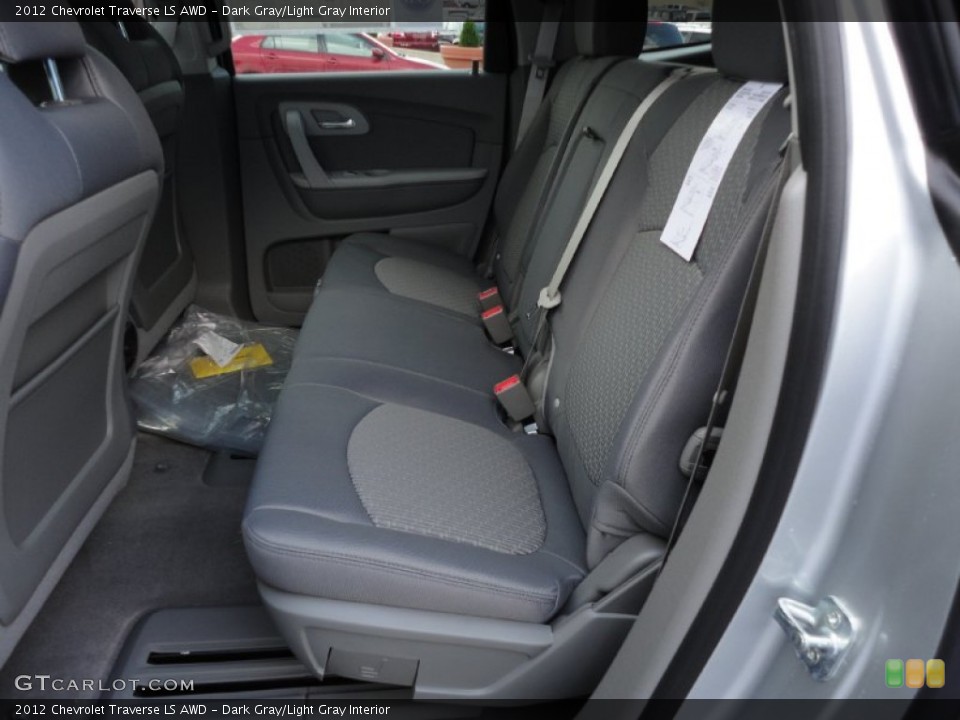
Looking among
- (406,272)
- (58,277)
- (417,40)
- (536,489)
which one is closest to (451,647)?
(536,489)

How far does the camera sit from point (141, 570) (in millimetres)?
1405

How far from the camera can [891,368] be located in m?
0.60

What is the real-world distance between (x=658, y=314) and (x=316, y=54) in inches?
62.6

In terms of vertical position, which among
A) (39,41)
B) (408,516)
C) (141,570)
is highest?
(39,41)

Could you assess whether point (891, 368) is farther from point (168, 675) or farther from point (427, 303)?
point (427, 303)

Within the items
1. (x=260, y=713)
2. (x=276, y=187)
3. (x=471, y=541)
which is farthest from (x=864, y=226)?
(x=276, y=187)

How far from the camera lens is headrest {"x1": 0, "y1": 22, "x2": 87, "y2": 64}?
873 mm

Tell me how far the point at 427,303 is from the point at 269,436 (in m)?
0.74

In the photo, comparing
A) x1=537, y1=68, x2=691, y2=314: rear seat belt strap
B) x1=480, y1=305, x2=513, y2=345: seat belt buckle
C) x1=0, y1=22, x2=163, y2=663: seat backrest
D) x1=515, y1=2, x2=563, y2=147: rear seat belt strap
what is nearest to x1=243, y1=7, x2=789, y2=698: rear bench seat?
x1=537, y1=68, x2=691, y2=314: rear seat belt strap

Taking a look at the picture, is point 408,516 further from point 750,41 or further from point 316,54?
point 316,54

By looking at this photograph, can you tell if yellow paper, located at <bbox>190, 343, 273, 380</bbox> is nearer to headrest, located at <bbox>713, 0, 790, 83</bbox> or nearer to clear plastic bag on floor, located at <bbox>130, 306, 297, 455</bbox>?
clear plastic bag on floor, located at <bbox>130, 306, 297, 455</bbox>

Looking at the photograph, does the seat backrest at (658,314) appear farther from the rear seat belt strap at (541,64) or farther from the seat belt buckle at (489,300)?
the rear seat belt strap at (541,64)

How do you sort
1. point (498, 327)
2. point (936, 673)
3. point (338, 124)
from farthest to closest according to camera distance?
point (338, 124) < point (498, 327) < point (936, 673)

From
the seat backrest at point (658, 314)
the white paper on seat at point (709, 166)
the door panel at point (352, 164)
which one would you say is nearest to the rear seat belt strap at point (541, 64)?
the door panel at point (352, 164)
